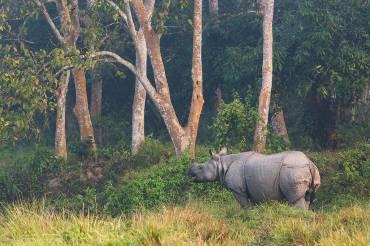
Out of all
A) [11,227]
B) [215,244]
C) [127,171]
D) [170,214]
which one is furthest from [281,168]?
[127,171]

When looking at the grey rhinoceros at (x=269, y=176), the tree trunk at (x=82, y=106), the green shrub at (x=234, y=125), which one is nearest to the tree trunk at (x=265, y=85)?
the green shrub at (x=234, y=125)

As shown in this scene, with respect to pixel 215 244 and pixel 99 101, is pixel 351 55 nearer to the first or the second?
pixel 215 244

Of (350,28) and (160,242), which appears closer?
(160,242)

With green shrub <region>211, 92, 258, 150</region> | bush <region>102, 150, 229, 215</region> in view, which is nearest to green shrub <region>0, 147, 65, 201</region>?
bush <region>102, 150, 229, 215</region>

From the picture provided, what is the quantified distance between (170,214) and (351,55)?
768 cm

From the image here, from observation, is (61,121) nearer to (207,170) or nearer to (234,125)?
(234,125)

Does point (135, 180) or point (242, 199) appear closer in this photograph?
point (242, 199)

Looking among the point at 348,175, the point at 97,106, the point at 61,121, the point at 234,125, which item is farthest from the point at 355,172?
the point at 97,106

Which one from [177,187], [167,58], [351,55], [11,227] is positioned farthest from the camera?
[167,58]

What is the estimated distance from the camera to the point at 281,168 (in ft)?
36.5

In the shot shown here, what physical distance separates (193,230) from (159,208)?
2.56 metres

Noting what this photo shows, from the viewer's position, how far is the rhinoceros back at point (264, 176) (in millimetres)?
11219

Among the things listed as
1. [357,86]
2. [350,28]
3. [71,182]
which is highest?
[350,28]

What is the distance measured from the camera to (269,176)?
36.9 feet
